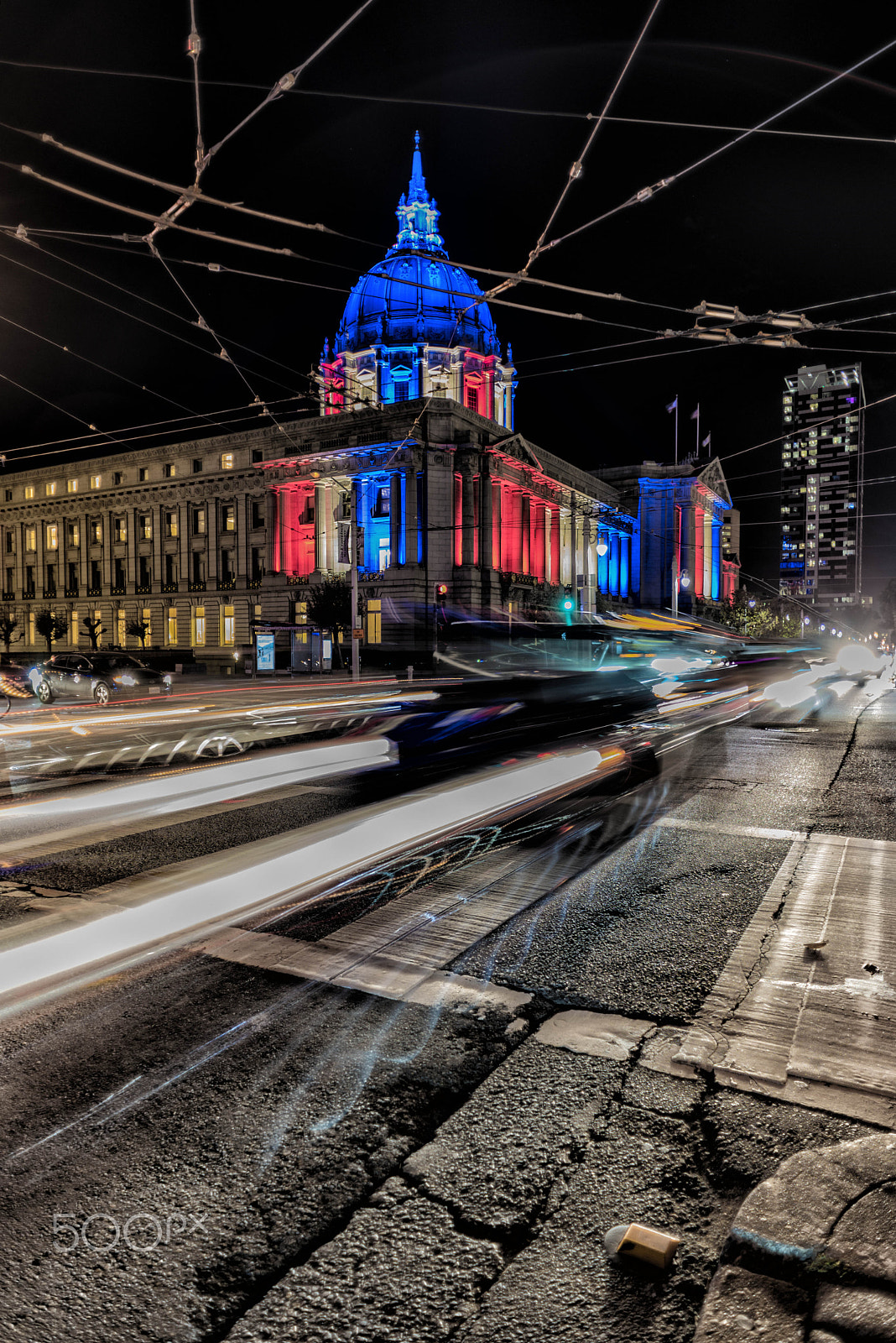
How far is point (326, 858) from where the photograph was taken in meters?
6.14

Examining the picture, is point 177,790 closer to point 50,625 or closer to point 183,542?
point 183,542

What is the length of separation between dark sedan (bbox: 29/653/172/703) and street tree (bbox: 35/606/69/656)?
43.9 meters

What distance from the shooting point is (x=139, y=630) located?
61.5 meters

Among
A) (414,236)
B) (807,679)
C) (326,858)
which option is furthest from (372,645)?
(414,236)

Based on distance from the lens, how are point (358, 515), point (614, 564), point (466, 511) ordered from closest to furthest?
point (466, 511) < point (358, 515) < point (614, 564)

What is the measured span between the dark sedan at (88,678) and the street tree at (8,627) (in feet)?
159

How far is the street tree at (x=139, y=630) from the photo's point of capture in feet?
202

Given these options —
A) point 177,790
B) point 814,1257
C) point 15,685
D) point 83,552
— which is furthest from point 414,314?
point 814,1257

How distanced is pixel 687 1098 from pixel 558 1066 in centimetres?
54

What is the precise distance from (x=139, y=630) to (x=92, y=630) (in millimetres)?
6697

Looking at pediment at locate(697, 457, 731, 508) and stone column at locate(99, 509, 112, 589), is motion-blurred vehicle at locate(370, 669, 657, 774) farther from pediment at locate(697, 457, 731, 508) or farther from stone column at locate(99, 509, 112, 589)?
pediment at locate(697, 457, 731, 508)

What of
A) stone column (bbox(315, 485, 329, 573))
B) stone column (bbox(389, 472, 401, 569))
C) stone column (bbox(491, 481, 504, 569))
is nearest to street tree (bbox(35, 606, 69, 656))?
stone column (bbox(315, 485, 329, 573))

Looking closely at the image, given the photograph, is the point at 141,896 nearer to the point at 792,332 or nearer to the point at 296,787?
the point at 296,787

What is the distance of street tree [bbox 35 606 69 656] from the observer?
65.5 metres
